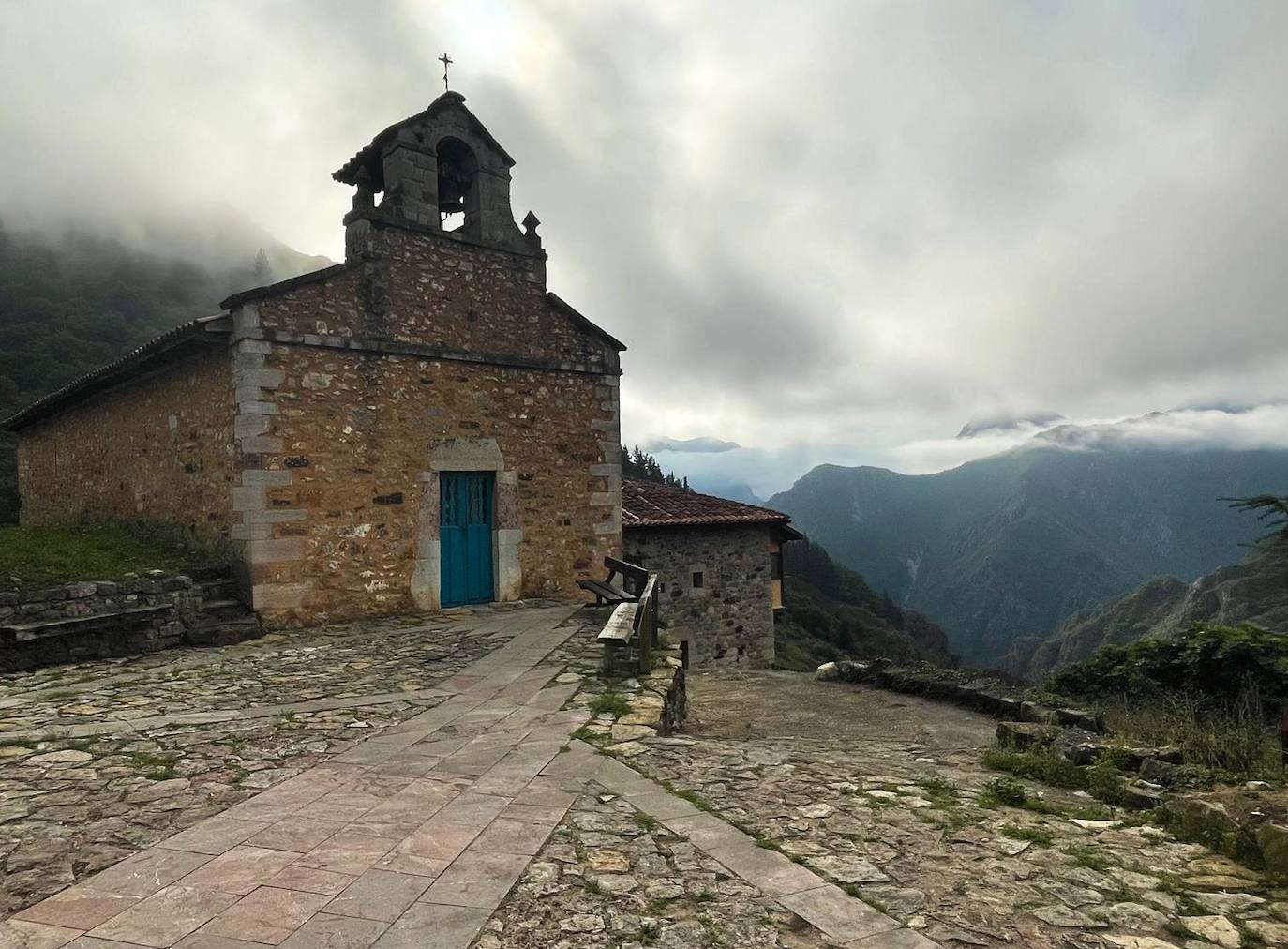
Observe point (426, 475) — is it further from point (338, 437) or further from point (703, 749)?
point (703, 749)

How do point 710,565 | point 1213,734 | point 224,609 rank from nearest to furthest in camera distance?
1. point 1213,734
2. point 224,609
3. point 710,565

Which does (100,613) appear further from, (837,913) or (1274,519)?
(1274,519)

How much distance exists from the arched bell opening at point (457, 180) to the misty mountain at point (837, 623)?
25.6 m

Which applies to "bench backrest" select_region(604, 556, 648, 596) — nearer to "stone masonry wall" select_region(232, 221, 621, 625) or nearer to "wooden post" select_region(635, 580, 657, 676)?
"stone masonry wall" select_region(232, 221, 621, 625)

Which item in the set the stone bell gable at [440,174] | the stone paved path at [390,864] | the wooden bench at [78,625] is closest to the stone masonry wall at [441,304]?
the stone bell gable at [440,174]

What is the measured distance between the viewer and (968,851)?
3.58 meters

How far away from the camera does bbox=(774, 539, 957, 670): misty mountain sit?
4128cm

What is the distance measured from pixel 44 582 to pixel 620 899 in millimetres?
8376

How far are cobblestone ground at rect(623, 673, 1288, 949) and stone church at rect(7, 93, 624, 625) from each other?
6764mm

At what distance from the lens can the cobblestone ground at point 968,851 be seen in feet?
9.43

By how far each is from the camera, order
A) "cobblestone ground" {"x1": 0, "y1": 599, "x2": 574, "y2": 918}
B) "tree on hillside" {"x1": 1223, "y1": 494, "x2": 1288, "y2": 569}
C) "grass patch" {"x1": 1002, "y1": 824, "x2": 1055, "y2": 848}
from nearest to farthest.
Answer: "cobblestone ground" {"x1": 0, "y1": 599, "x2": 574, "y2": 918} → "grass patch" {"x1": 1002, "y1": 824, "x2": 1055, "y2": 848} → "tree on hillside" {"x1": 1223, "y1": 494, "x2": 1288, "y2": 569}

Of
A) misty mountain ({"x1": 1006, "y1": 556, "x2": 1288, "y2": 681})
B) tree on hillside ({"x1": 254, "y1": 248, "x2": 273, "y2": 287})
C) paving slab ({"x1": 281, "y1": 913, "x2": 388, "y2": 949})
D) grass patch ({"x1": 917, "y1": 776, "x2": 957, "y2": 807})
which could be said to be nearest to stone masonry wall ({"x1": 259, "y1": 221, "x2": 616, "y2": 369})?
paving slab ({"x1": 281, "y1": 913, "x2": 388, "y2": 949})

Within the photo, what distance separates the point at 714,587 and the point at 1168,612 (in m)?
55.5

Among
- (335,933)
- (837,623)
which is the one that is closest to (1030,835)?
(335,933)
